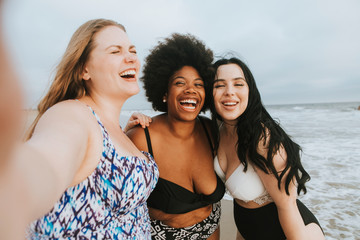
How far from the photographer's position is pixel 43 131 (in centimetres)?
105

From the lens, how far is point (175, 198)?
2326 mm

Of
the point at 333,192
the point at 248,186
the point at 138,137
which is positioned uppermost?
the point at 138,137

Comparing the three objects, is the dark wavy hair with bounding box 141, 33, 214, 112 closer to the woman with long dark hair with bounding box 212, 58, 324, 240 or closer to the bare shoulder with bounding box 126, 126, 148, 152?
the woman with long dark hair with bounding box 212, 58, 324, 240

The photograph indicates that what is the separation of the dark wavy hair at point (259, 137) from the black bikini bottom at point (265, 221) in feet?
1.08

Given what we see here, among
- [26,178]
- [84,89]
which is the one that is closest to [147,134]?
[84,89]

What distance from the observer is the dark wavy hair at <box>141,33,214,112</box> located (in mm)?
2770

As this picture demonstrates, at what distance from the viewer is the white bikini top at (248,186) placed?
7.52 ft

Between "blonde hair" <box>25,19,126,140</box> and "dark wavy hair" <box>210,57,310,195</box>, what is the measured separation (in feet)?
5.18

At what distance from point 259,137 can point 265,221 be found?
0.92 meters

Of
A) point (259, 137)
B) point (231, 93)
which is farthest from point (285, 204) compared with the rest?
point (231, 93)

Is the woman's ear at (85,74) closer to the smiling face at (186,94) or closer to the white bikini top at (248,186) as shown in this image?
the smiling face at (186,94)

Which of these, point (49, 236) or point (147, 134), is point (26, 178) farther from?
point (147, 134)

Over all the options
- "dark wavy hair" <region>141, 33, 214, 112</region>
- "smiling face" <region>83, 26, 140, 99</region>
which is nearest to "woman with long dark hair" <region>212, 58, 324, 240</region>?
"dark wavy hair" <region>141, 33, 214, 112</region>

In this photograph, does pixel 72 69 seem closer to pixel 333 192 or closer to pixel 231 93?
pixel 231 93
